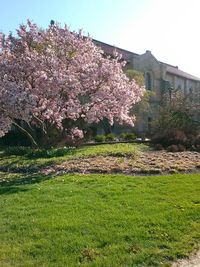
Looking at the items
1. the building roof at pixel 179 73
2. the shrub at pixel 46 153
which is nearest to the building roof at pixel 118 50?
the building roof at pixel 179 73

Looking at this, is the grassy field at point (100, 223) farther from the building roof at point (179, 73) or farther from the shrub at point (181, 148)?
the building roof at point (179, 73)

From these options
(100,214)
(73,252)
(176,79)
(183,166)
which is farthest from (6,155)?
(176,79)

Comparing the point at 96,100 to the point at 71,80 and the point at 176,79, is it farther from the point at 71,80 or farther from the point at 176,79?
the point at 176,79

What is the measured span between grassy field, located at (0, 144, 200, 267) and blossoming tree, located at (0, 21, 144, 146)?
5.86 metres

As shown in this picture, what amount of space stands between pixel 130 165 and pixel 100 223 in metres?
7.79

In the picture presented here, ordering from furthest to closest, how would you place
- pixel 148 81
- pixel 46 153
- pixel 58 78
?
1. pixel 148 81
2. pixel 46 153
3. pixel 58 78

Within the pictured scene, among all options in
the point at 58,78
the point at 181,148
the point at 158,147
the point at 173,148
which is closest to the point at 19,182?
the point at 58,78

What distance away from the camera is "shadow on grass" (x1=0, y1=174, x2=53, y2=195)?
1124 centimetres

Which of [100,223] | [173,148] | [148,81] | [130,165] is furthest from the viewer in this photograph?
[148,81]

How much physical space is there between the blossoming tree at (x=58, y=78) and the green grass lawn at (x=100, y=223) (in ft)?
20.0

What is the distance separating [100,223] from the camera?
303 inches

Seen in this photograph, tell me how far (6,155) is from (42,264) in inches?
585

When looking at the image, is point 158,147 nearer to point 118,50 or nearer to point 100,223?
point 100,223

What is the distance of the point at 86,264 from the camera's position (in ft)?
19.8
